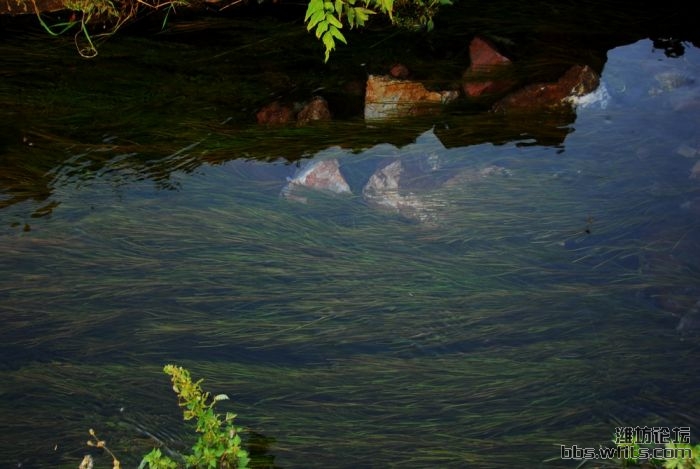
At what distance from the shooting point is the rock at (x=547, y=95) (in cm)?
494

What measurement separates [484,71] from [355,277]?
6.70 feet

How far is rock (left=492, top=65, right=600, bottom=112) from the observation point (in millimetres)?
4941

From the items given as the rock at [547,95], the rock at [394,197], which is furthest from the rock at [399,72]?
the rock at [394,197]

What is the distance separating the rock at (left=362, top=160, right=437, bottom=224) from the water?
0.03 m

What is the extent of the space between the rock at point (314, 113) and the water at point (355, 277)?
0.37 ft

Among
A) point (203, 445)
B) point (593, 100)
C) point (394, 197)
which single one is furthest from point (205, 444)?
point (593, 100)

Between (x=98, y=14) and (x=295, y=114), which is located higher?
(x=98, y=14)

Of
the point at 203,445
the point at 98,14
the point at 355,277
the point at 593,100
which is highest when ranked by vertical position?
the point at 98,14

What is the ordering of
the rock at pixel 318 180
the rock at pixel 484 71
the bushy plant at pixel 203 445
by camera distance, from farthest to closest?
the rock at pixel 484 71
the rock at pixel 318 180
the bushy plant at pixel 203 445

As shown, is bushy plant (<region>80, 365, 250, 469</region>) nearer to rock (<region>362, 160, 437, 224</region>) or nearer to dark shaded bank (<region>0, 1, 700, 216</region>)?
rock (<region>362, 160, 437, 224</region>)

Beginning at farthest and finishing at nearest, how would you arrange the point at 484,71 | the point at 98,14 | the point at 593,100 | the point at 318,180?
the point at 98,14 < the point at 484,71 < the point at 593,100 < the point at 318,180

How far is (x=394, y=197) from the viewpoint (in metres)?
4.34

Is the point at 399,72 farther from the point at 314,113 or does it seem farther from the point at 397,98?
the point at 314,113

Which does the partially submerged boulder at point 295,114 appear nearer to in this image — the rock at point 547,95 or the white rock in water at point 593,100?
the rock at point 547,95
